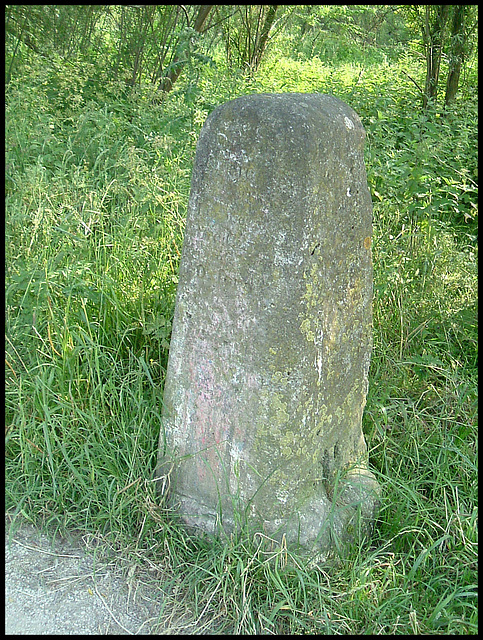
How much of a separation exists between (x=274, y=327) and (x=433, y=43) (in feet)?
18.0

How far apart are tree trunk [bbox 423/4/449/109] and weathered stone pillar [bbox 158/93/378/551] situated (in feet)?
15.4

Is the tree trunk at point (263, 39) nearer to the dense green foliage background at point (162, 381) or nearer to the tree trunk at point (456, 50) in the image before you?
the tree trunk at point (456, 50)

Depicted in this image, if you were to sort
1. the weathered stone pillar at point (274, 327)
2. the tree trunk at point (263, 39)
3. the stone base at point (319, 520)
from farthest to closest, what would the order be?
1. the tree trunk at point (263, 39)
2. the stone base at point (319, 520)
3. the weathered stone pillar at point (274, 327)

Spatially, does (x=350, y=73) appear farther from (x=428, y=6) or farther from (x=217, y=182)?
(x=217, y=182)

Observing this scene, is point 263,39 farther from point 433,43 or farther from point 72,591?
point 72,591

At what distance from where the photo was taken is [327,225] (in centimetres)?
201

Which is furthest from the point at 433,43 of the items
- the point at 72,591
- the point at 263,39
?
the point at 72,591

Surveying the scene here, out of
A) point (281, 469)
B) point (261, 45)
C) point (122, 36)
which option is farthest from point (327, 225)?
point (261, 45)

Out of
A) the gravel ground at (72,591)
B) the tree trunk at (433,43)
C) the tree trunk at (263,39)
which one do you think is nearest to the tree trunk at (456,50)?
the tree trunk at (433,43)

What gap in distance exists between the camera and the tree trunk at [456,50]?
5.86 metres

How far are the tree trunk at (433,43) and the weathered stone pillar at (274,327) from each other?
4694 millimetres

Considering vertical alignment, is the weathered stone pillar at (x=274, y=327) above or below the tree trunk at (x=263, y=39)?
below

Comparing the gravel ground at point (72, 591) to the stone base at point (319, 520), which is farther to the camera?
the stone base at point (319, 520)

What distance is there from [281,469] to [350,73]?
29.6ft
